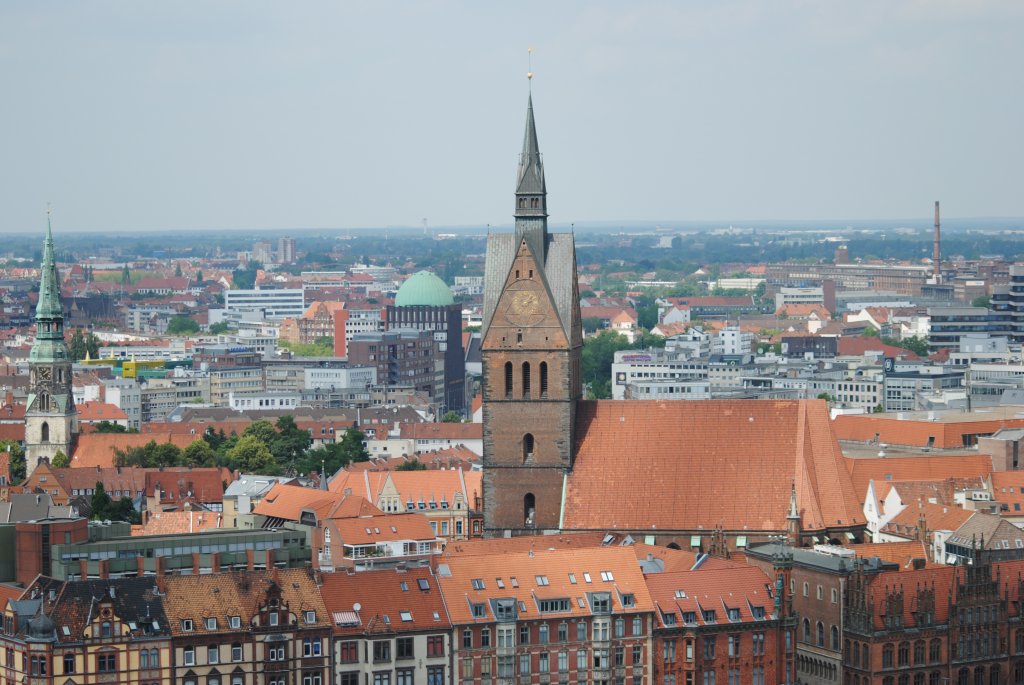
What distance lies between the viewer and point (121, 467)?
166 m

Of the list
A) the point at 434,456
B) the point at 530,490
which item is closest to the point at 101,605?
the point at 530,490

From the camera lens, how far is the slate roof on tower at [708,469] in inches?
4358

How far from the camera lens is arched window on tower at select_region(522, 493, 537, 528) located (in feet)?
373

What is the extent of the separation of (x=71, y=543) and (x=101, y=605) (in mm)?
10715

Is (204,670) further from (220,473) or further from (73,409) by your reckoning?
(73,409)

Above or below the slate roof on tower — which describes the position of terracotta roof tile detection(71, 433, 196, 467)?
below

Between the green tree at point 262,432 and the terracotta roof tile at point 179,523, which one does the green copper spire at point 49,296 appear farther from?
the terracotta roof tile at point 179,523

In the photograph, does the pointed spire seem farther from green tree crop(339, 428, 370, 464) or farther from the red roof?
green tree crop(339, 428, 370, 464)

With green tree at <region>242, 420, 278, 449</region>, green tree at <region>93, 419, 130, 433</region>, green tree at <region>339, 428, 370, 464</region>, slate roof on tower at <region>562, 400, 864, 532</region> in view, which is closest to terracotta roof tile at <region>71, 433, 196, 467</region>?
green tree at <region>242, 420, 278, 449</region>

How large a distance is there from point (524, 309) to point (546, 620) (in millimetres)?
19425

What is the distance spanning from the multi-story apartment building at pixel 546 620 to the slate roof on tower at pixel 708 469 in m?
11.3

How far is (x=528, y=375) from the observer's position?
374ft

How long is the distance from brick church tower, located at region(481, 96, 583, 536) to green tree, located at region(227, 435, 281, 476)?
5842 centimetres

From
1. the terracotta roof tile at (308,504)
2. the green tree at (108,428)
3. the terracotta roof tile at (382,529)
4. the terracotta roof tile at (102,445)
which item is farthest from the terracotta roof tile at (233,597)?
the green tree at (108,428)
